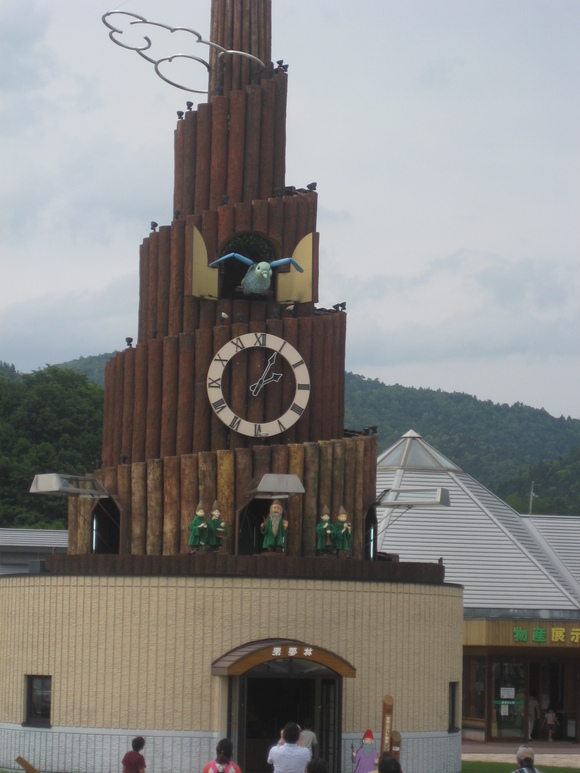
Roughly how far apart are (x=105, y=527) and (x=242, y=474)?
417cm

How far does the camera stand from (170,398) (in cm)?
3044

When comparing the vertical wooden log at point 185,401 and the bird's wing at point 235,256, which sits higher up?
the bird's wing at point 235,256

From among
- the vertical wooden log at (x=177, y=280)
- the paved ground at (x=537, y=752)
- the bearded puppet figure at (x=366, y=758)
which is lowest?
the paved ground at (x=537, y=752)

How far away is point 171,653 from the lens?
88.6 feet

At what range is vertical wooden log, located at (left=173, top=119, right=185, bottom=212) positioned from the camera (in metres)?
33.0

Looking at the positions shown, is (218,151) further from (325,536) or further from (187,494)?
(325,536)

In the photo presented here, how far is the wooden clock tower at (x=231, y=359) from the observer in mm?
29469

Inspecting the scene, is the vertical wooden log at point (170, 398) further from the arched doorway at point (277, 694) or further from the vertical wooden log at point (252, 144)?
the arched doorway at point (277, 694)

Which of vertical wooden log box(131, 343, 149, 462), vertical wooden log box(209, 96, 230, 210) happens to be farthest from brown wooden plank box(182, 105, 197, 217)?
vertical wooden log box(131, 343, 149, 462)

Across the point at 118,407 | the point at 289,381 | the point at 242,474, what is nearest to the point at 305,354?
the point at 289,381

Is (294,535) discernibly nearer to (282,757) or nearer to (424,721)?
(424,721)

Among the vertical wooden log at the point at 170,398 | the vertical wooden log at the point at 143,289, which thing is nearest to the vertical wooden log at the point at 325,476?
the vertical wooden log at the point at 170,398

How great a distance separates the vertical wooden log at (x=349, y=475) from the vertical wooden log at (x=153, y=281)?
5632 mm

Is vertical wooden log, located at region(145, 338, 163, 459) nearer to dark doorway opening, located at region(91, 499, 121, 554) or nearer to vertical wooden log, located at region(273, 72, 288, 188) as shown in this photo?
dark doorway opening, located at region(91, 499, 121, 554)
